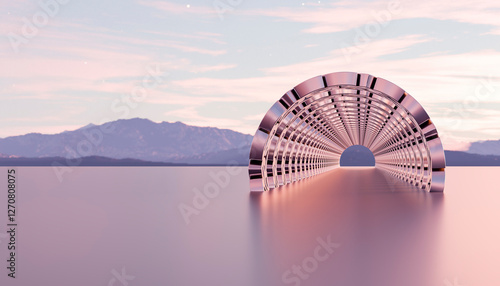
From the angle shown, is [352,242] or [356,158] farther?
[356,158]

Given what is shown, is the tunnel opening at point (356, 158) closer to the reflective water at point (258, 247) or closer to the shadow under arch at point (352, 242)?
the shadow under arch at point (352, 242)

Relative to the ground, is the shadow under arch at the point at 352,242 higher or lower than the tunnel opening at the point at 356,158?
lower

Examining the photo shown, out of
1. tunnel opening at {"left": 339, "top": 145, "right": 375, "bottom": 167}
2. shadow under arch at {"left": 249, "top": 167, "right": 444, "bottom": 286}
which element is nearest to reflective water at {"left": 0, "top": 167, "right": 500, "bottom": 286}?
shadow under arch at {"left": 249, "top": 167, "right": 444, "bottom": 286}

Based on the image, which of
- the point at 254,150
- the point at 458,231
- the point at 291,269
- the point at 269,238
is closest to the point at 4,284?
the point at 291,269

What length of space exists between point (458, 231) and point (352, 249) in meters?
2.81

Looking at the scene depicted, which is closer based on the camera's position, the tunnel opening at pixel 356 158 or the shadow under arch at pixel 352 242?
the shadow under arch at pixel 352 242

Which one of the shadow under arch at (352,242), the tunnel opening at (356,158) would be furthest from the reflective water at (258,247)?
the tunnel opening at (356,158)

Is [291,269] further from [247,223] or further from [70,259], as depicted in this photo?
[247,223]

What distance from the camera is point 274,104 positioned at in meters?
17.7

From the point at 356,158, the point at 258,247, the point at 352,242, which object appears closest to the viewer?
the point at 258,247

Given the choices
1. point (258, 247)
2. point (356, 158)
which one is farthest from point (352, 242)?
point (356, 158)

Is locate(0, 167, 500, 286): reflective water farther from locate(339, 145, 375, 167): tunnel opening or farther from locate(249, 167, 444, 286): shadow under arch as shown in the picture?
locate(339, 145, 375, 167): tunnel opening

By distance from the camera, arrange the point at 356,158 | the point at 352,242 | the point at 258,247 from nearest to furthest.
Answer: the point at 258,247, the point at 352,242, the point at 356,158

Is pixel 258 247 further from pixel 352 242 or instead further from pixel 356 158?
pixel 356 158
